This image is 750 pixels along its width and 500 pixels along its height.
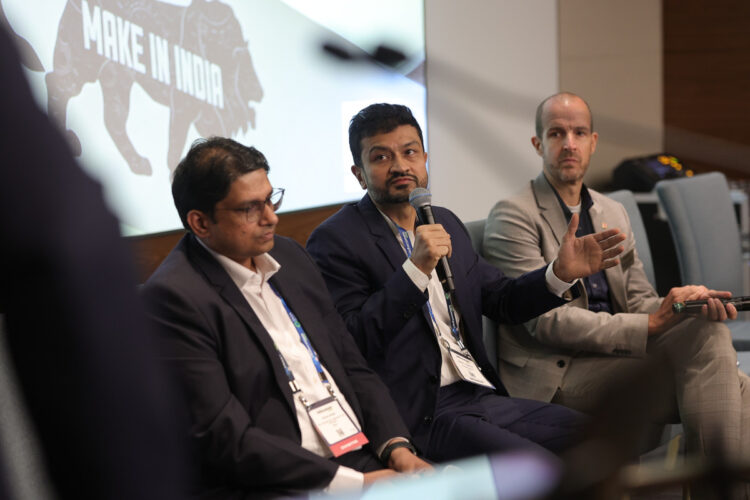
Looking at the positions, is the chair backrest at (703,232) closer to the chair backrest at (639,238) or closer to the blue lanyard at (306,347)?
the chair backrest at (639,238)

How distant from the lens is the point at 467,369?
77.9 inches

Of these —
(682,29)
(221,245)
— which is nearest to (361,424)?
(221,245)

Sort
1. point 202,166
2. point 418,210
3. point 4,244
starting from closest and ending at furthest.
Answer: point 4,244 < point 202,166 < point 418,210

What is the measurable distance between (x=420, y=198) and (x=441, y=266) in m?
0.18

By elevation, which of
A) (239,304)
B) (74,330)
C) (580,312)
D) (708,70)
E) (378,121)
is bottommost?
(580,312)

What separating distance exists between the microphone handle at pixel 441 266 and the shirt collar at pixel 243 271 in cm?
42

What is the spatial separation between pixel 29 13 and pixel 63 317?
2065 mm

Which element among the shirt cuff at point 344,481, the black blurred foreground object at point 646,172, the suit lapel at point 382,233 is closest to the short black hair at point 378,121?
the suit lapel at point 382,233

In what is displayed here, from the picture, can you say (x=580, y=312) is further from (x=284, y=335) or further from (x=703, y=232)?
(x=703, y=232)

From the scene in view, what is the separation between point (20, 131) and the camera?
265 millimetres

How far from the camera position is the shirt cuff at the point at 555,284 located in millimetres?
2104

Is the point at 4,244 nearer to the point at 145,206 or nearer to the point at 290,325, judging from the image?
the point at 290,325

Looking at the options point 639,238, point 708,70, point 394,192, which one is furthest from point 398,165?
point 708,70

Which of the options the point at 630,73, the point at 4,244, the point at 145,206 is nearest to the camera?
the point at 4,244
